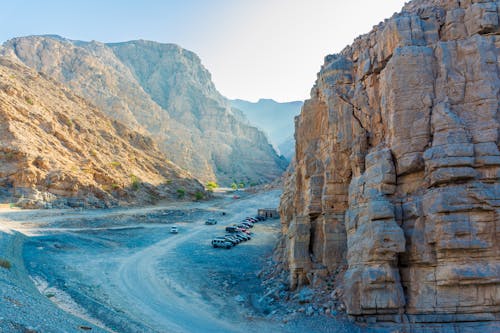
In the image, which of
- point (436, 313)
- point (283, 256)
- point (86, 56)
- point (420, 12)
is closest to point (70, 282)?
point (283, 256)

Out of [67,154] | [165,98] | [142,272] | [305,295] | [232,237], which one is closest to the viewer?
[305,295]

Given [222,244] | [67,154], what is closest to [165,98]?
[67,154]

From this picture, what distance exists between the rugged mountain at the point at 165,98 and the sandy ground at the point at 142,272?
69.2m

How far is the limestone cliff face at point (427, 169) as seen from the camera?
15.0 meters

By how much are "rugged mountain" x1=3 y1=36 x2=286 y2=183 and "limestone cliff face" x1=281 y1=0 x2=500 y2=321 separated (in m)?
94.5

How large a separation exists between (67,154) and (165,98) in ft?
327

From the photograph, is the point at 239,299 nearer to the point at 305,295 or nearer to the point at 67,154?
the point at 305,295

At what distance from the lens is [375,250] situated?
641 inches

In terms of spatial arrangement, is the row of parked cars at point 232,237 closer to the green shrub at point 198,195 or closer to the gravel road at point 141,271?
the gravel road at point 141,271

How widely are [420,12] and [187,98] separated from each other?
453ft

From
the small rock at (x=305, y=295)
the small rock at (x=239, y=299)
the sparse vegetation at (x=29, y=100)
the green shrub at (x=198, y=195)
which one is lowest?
the small rock at (x=239, y=299)

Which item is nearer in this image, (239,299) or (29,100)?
(239,299)

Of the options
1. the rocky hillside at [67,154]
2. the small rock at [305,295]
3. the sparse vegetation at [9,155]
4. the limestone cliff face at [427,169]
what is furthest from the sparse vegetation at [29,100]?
the small rock at [305,295]

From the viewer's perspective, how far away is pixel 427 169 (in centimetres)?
1631
